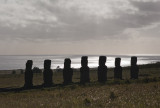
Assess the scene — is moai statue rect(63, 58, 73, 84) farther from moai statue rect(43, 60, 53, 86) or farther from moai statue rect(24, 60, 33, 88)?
moai statue rect(24, 60, 33, 88)

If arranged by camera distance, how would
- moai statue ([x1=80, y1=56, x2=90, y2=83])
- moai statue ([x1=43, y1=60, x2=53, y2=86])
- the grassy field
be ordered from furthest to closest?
1. moai statue ([x1=80, y1=56, x2=90, y2=83])
2. moai statue ([x1=43, y1=60, x2=53, y2=86])
3. the grassy field

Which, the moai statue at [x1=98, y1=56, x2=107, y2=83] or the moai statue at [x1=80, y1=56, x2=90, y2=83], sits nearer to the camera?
the moai statue at [x1=80, y1=56, x2=90, y2=83]

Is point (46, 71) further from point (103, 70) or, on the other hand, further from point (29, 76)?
point (103, 70)

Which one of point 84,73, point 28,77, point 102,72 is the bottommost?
point 28,77

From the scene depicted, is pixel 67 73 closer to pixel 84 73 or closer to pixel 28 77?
pixel 84 73

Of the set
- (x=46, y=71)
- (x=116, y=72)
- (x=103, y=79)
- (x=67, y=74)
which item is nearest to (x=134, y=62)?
(x=116, y=72)

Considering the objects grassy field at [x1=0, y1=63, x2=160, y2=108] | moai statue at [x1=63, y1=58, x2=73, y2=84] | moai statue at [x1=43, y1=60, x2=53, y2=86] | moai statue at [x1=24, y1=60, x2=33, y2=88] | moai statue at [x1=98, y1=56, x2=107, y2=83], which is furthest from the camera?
moai statue at [x1=98, y1=56, x2=107, y2=83]

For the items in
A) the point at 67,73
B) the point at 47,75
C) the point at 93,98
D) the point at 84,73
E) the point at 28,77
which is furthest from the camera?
the point at 84,73

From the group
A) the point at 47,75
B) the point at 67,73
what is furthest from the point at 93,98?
the point at 67,73

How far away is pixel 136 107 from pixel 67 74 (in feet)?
75.2

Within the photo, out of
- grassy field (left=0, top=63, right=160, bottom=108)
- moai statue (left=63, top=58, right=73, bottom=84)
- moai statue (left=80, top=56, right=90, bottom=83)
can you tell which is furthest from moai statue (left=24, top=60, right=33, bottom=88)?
grassy field (left=0, top=63, right=160, bottom=108)

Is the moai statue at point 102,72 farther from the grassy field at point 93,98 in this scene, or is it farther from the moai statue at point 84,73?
the grassy field at point 93,98

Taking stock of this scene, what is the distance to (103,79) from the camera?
32.5 metres

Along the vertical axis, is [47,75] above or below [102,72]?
below
